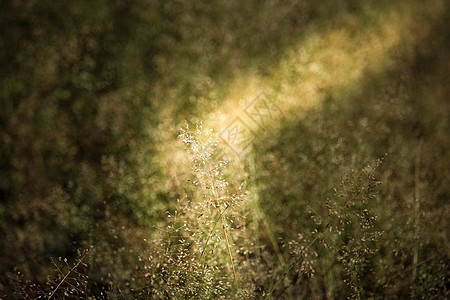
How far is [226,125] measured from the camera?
92cm

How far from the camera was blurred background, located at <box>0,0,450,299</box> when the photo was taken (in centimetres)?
70

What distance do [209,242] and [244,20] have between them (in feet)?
3.22

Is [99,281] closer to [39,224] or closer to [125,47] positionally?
[39,224]

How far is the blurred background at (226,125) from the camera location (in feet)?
2.29

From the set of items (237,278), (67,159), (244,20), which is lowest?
(237,278)

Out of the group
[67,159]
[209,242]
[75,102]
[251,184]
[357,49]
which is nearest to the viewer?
[209,242]

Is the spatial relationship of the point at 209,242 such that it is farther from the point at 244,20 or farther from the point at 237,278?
the point at 244,20

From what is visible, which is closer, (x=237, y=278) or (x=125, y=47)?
(x=237, y=278)

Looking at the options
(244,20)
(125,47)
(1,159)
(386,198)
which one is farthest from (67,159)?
(386,198)

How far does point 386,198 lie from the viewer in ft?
2.68

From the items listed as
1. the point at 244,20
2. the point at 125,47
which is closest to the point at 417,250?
the point at 244,20

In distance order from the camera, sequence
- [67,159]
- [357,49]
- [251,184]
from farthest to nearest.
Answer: [357,49] → [67,159] → [251,184]

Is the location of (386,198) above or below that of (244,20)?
below

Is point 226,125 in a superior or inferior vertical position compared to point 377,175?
superior
